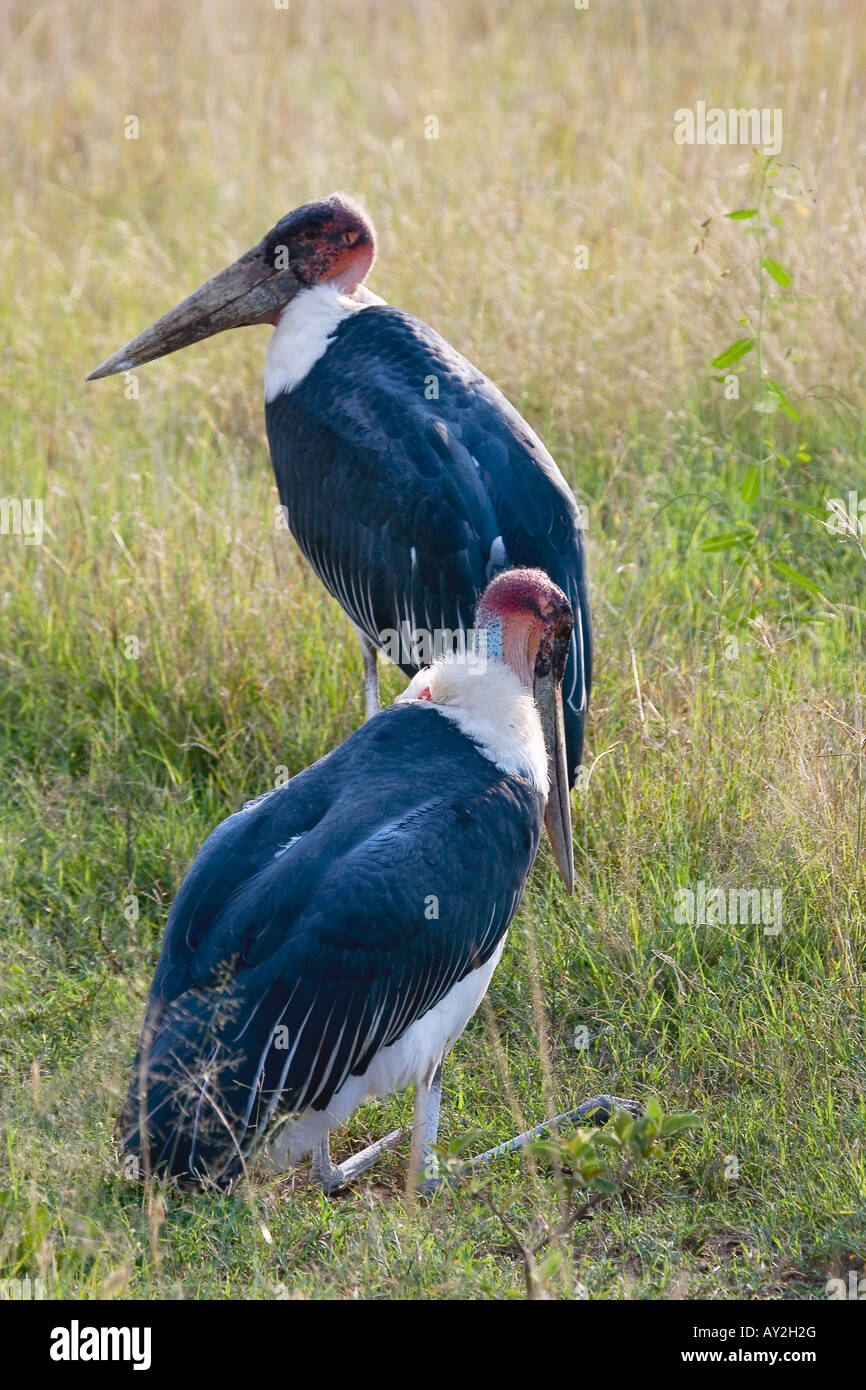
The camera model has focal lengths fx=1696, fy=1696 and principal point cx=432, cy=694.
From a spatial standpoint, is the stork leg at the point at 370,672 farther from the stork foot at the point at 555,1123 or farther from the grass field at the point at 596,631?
the stork foot at the point at 555,1123

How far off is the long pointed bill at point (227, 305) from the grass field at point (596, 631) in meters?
0.63

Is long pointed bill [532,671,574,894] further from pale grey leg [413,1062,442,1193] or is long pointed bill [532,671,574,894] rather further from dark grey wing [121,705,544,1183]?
pale grey leg [413,1062,442,1193]

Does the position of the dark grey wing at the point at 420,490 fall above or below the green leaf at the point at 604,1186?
above

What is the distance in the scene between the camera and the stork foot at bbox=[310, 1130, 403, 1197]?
11.9ft

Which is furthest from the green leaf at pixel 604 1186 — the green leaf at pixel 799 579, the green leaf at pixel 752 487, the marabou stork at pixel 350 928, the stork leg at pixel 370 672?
the green leaf at pixel 752 487

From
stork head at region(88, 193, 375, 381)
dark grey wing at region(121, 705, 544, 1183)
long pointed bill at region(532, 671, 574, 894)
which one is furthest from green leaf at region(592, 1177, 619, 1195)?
stork head at region(88, 193, 375, 381)

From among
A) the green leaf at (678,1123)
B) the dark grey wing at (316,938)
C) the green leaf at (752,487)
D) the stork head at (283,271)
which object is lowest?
the green leaf at (678,1123)

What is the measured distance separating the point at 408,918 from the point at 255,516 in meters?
2.82

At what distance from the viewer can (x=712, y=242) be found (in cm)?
714

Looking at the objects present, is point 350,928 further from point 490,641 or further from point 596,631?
point 596,631

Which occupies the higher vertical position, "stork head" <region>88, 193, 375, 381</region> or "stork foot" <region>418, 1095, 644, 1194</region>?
"stork head" <region>88, 193, 375, 381</region>

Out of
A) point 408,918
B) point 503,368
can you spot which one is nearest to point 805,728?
point 408,918

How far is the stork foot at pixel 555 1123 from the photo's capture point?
367 cm

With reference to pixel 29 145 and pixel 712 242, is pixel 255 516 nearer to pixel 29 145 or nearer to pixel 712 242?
pixel 712 242
